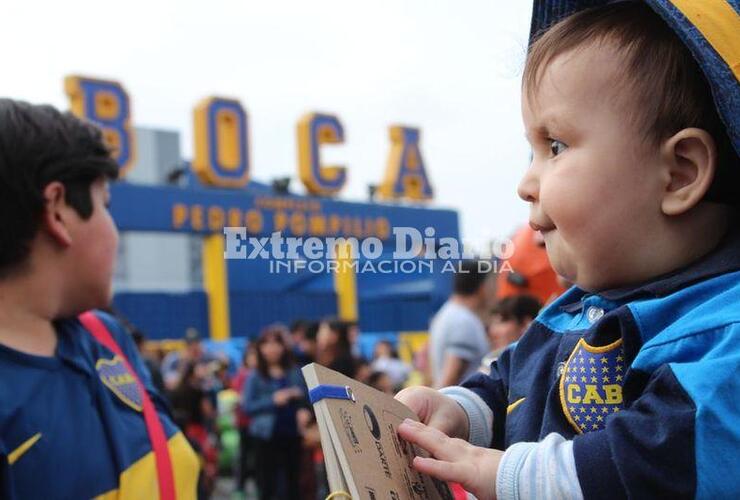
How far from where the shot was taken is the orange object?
2.97 meters

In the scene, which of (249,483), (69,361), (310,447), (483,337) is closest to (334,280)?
(249,483)

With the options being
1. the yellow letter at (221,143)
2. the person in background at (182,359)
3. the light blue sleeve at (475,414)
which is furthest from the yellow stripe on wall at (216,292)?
the light blue sleeve at (475,414)

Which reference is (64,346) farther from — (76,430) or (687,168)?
(687,168)

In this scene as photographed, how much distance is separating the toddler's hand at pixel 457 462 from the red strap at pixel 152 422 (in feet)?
2.27

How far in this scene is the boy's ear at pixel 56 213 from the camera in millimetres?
1314

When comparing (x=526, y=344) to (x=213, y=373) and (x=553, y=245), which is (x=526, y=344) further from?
(x=213, y=373)

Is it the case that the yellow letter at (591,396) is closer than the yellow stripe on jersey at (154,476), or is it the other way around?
the yellow letter at (591,396)

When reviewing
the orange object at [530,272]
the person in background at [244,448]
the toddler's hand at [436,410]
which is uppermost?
the orange object at [530,272]

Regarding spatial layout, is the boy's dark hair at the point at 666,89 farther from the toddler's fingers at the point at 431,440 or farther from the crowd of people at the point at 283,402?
the crowd of people at the point at 283,402

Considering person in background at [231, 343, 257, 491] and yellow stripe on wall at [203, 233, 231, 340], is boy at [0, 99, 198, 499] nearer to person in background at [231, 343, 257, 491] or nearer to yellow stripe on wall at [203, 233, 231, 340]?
person in background at [231, 343, 257, 491]

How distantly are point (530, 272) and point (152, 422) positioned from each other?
2.04m

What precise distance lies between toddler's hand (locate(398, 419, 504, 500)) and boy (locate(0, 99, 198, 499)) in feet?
2.19

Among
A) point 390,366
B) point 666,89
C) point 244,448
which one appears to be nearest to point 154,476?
point 666,89

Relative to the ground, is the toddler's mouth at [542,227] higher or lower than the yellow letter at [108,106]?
lower
